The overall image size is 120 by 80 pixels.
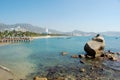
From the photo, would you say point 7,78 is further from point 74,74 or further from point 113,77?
point 113,77

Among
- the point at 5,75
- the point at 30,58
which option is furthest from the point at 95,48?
the point at 5,75

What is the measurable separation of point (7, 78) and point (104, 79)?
13.0 metres

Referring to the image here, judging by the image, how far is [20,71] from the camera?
90.4 ft

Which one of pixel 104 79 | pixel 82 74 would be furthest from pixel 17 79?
pixel 104 79

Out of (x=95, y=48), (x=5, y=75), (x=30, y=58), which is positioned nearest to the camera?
(x=5, y=75)

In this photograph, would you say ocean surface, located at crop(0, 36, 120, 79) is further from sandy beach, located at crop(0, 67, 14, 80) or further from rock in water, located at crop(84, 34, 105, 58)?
Result: rock in water, located at crop(84, 34, 105, 58)

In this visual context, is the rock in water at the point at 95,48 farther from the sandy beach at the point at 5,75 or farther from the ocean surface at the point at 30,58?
the sandy beach at the point at 5,75

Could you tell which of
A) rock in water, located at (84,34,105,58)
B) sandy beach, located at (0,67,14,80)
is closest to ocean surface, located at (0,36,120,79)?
sandy beach, located at (0,67,14,80)

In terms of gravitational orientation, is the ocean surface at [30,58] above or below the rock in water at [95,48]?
below


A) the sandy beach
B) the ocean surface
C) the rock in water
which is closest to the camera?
the sandy beach

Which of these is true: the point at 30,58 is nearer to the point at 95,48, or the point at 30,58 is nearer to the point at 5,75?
the point at 95,48

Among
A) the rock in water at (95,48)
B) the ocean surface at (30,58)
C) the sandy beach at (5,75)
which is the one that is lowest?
the ocean surface at (30,58)

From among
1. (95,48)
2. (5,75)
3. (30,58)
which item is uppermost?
(95,48)

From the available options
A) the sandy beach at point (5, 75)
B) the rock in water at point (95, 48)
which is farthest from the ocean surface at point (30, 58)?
the rock in water at point (95, 48)
